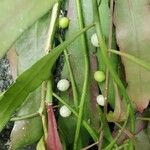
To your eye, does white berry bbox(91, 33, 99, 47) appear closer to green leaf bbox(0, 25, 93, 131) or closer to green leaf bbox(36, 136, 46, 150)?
green leaf bbox(0, 25, 93, 131)

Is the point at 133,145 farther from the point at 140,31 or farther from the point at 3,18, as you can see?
the point at 3,18

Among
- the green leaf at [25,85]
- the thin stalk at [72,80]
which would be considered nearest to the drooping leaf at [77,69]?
the thin stalk at [72,80]

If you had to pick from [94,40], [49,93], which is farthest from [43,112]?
[94,40]

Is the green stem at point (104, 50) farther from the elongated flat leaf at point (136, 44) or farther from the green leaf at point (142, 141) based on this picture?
the green leaf at point (142, 141)

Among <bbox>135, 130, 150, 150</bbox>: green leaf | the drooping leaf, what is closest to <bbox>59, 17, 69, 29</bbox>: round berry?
the drooping leaf

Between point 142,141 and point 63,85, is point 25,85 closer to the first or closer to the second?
point 63,85

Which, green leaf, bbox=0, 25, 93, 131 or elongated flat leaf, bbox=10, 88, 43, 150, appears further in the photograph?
elongated flat leaf, bbox=10, 88, 43, 150

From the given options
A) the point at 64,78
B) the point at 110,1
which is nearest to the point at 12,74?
the point at 64,78
